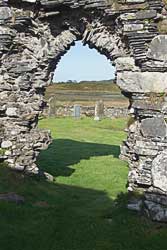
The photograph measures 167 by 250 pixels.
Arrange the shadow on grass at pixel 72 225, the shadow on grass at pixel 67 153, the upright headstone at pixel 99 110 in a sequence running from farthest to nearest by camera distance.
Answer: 1. the upright headstone at pixel 99 110
2. the shadow on grass at pixel 67 153
3. the shadow on grass at pixel 72 225

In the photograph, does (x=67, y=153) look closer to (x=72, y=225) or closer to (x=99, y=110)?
(x=72, y=225)

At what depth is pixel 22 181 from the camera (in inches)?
456

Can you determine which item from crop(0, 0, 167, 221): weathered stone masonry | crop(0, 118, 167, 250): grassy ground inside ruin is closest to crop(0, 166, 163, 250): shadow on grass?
crop(0, 118, 167, 250): grassy ground inside ruin

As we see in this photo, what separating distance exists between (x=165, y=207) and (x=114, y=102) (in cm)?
2949

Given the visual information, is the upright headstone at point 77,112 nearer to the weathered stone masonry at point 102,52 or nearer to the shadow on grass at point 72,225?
the weathered stone masonry at point 102,52

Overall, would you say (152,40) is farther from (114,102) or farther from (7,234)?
(114,102)

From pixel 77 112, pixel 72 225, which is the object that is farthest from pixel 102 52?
pixel 77 112

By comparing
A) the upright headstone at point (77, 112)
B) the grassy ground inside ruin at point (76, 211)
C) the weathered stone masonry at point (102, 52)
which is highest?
the weathered stone masonry at point (102, 52)

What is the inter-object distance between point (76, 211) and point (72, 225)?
1.22 metres

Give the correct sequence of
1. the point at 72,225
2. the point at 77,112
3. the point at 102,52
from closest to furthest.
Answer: the point at 72,225, the point at 102,52, the point at 77,112

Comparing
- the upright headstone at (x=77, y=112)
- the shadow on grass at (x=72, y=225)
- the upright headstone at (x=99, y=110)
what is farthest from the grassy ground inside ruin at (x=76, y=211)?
the upright headstone at (x=77, y=112)

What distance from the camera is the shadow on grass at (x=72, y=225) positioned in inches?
301

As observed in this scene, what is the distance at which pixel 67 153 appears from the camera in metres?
17.8

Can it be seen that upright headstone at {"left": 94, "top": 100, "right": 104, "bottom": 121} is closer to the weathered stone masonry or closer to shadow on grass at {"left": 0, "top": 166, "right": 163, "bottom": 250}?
the weathered stone masonry
